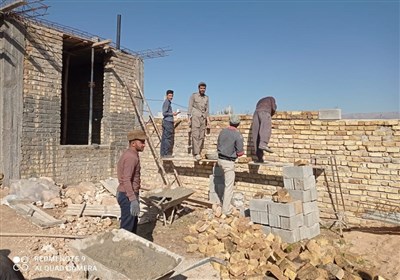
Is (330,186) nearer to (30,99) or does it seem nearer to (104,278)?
(104,278)

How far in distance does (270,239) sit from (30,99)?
6.61m

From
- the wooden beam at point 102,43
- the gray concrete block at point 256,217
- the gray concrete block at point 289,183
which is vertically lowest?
the gray concrete block at point 256,217

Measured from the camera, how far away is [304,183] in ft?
19.0

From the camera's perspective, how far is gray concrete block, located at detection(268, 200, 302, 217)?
5480 mm

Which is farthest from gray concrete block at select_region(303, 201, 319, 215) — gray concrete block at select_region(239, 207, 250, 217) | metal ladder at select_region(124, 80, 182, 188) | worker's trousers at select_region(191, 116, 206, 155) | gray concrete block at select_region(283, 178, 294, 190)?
metal ladder at select_region(124, 80, 182, 188)

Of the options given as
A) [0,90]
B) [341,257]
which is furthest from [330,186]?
[0,90]

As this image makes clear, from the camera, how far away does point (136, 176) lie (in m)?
4.44

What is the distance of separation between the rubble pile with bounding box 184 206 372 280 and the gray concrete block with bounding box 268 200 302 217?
43cm

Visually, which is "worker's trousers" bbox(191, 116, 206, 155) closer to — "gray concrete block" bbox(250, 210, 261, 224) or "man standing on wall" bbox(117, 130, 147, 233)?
"gray concrete block" bbox(250, 210, 261, 224)

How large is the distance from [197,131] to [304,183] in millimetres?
3398

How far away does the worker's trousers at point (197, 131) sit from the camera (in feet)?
27.2

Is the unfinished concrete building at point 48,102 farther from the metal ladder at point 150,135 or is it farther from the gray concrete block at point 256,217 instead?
the gray concrete block at point 256,217

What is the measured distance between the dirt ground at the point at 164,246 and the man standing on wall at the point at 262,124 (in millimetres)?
2105

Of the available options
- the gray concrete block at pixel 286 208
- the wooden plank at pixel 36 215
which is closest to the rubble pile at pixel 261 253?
the gray concrete block at pixel 286 208
